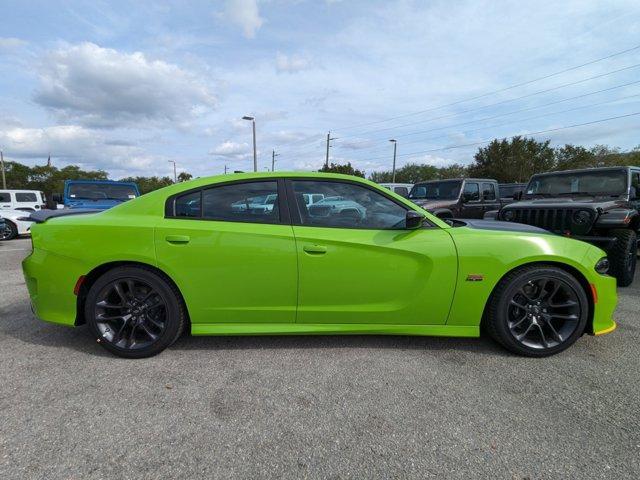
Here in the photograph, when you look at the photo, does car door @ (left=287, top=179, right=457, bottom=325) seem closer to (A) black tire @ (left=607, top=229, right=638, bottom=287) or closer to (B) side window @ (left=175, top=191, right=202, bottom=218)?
(B) side window @ (left=175, top=191, right=202, bottom=218)

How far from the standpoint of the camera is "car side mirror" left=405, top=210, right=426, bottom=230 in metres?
2.76

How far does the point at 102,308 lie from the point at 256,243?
1308 millimetres

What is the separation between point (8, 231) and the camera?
35.1 ft

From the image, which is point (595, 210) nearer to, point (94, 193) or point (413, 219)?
point (413, 219)

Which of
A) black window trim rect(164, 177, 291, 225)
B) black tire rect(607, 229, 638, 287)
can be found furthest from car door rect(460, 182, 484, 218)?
black window trim rect(164, 177, 291, 225)

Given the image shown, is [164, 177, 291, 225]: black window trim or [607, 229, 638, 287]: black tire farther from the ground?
[164, 177, 291, 225]: black window trim

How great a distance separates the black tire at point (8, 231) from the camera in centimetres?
1042

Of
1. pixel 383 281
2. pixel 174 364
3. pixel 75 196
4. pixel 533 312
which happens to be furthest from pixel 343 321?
pixel 75 196

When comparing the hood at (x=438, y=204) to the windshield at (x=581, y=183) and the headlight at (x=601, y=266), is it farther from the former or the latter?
the headlight at (x=601, y=266)

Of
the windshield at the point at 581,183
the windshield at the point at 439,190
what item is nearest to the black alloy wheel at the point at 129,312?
the windshield at the point at 581,183

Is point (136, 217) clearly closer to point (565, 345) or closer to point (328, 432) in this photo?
point (328, 432)

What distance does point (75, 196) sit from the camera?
32.3ft

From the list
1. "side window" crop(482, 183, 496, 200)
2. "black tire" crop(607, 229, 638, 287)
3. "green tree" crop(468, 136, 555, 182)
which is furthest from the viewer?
"green tree" crop(468, 136, 555, 182)

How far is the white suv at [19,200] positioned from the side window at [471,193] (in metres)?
14.2
